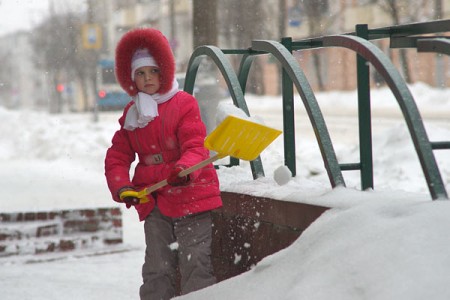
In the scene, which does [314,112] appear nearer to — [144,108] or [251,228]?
[251,228]

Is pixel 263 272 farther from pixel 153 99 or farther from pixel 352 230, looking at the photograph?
pixel 153 99

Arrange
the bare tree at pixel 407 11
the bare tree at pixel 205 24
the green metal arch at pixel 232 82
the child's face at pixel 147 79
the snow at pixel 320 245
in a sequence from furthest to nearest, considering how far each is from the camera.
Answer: the bare tree at pixel 407 11
the bare tree at pixel 205 24
the green metal arch at pixel 232 82
the child's face at pixel 147 79
the snow at pixel 320 245

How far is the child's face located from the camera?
13.1ft

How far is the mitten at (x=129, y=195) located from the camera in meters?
3.82

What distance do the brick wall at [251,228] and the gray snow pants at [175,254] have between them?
0.15 metres

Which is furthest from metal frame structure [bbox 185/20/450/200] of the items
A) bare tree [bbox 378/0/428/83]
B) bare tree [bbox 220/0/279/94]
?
bare tree [bbox 220/0/279/94]

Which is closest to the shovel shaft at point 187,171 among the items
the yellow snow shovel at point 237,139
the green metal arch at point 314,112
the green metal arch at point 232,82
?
the yellow snow shovel at point 237,139

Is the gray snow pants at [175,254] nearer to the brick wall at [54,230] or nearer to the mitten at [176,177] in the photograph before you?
the mitten at [176,177]

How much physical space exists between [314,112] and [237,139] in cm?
31

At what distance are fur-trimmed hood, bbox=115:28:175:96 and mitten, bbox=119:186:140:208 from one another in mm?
444

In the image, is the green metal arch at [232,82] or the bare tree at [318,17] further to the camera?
the bare tree at [318,17]

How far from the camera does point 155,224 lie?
4008 millimetres

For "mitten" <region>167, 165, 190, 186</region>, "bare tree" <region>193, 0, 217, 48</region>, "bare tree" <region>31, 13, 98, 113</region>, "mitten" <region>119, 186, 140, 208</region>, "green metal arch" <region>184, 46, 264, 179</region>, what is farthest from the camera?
"bare tree" <region>31, 13, 98, 113</region>

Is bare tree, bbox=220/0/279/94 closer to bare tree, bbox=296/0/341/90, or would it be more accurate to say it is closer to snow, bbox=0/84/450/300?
bare tree, bbox=296/0/341/90
